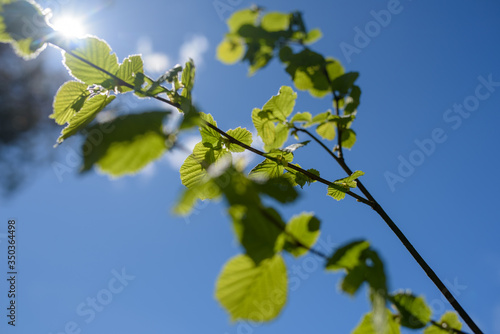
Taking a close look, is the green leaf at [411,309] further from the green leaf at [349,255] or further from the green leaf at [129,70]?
the green leaf at [129,70]

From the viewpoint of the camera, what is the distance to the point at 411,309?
1.86 ft

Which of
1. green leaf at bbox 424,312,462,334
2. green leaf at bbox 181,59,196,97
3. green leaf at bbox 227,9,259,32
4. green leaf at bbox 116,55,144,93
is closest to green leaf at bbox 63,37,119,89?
green leaf at bbox 116,55,144,93

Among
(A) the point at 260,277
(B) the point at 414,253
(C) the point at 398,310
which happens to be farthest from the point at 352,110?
(A) the point at 260,277

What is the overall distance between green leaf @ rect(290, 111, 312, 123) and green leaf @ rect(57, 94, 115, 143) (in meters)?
0.55

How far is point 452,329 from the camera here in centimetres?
60

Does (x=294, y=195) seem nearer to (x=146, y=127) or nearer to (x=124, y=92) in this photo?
(x=146, y=127)

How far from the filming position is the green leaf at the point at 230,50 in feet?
2.51

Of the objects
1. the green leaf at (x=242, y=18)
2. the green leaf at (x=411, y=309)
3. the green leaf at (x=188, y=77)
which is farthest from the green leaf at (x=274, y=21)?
the green leaf at (x=411, y=309)

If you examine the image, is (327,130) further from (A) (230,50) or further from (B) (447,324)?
(B) (447,324)

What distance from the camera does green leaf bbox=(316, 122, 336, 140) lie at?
1095 millimetres

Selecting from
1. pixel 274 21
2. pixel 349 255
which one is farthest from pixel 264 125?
pixel 349 255

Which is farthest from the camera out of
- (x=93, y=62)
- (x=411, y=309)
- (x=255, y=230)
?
(x=93, y=62)

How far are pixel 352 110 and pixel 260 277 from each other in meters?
0.70

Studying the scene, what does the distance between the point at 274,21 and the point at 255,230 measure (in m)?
0.55
